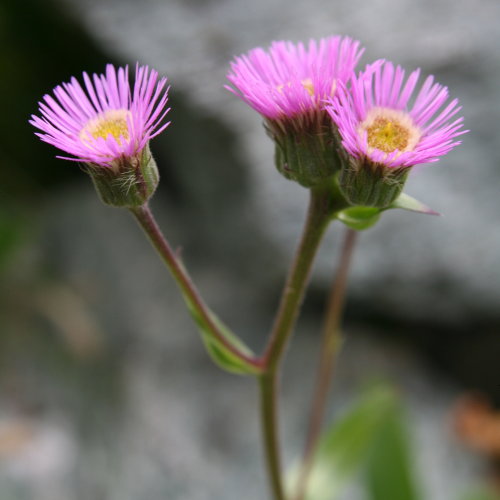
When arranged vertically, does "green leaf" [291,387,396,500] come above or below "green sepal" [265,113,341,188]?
below

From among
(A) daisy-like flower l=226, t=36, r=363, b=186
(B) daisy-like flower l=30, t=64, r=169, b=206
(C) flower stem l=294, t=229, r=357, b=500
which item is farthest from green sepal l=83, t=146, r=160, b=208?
(C) flower stem l=294, t=229, r=357, b=500

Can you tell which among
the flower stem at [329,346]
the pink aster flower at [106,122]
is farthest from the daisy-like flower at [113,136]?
the flower stem at [329,346]

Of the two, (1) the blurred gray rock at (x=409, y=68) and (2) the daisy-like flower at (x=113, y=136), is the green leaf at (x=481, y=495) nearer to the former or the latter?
(1) the blurred gray rock at (x=409, y=68)

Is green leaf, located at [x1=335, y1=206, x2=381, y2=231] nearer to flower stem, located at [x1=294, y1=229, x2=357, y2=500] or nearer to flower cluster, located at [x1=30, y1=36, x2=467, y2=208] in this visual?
flower cluster, located at [x1=30, y1=36, x2=467, y2=208]

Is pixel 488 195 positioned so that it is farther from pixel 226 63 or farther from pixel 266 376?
pixel 266 376

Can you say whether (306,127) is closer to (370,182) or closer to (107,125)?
(370,182)

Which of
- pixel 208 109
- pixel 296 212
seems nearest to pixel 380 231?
pixel 296 212
